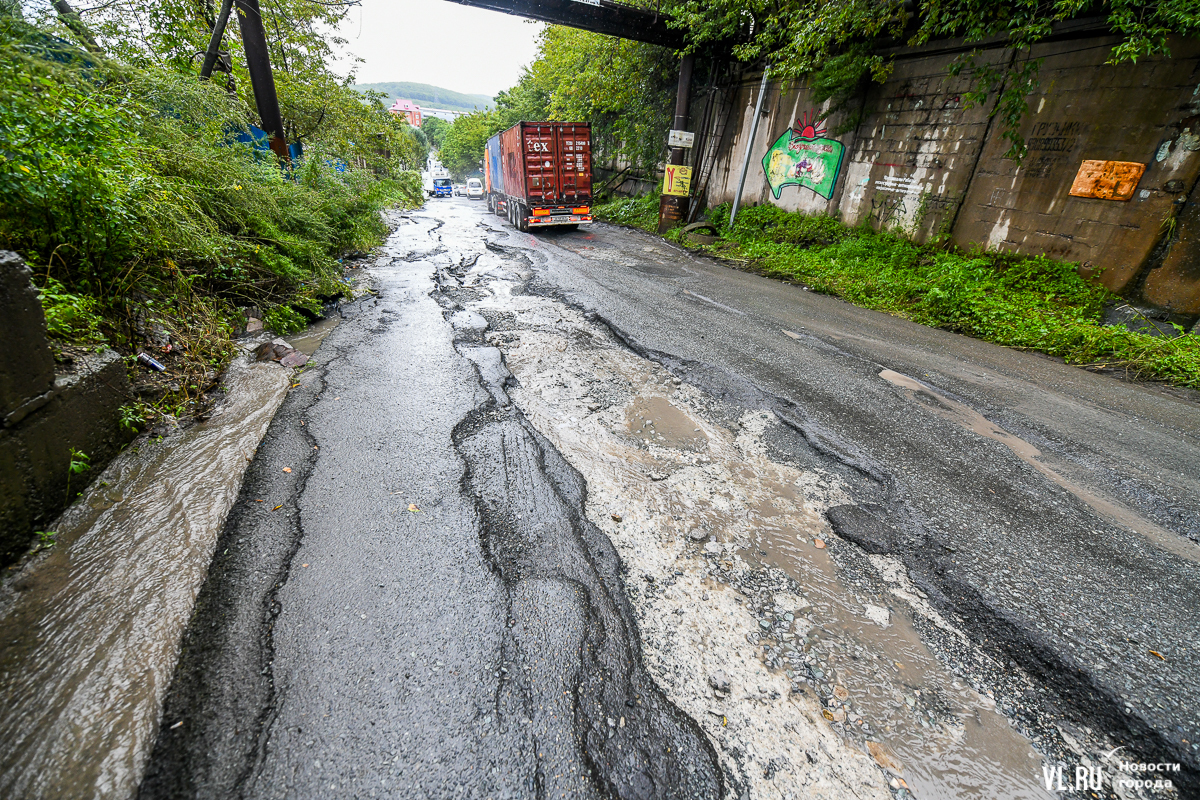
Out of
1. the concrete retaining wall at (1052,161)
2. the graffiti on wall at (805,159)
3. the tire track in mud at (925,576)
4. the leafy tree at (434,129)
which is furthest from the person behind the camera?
the leafy tree at (434,129)

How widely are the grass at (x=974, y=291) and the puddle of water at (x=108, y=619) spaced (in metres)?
7.47

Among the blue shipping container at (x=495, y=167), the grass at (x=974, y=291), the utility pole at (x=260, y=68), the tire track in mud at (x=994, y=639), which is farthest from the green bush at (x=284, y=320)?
the blue shipping container at (x=495, y=167)

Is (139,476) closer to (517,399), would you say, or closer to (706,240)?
(517,399)

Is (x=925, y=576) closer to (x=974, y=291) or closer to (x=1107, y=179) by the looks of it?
(x=974, y=291)

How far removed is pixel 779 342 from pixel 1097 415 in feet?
8.35

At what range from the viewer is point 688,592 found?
1954 mm

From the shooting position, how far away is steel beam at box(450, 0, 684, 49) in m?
9.16

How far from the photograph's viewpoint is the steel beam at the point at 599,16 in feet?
30.0

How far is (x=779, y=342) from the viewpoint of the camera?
16.0ft

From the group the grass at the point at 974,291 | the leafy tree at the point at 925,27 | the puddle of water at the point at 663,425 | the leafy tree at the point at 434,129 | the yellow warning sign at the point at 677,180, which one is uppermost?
the leafy tree at the point at 434,129

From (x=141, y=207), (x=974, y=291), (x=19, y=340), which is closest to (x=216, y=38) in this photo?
(x=141, y=207)

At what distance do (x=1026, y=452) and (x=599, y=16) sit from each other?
448 inches

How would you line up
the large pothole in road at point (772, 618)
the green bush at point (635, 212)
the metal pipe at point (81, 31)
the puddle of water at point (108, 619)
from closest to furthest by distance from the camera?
the puddle of water at point (108, 619), the large pothole in road at point (772, 618), the metal pipe at point (81, 31), the green bush at point (635, 212)

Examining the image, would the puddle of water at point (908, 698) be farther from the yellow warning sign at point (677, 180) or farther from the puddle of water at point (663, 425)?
the yellow warning sign at point (677, 180)
